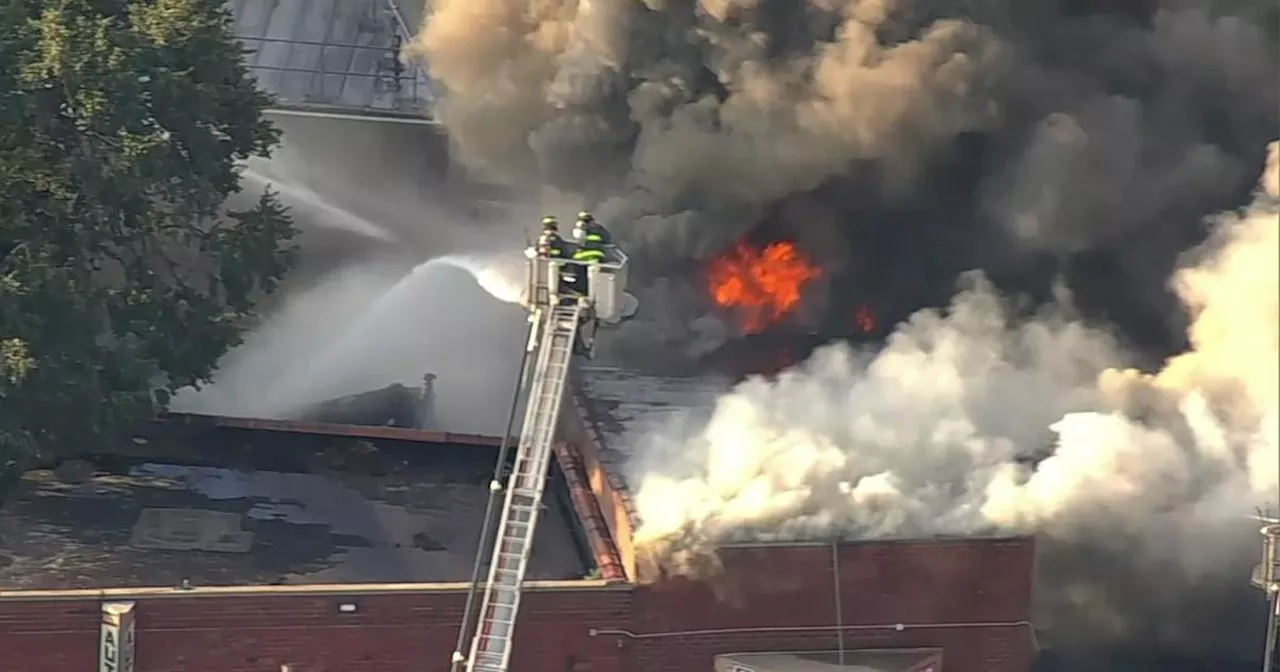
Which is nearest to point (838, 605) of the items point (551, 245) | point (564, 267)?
point (564, 267)

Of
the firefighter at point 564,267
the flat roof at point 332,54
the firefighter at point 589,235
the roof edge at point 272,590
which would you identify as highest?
the flat roof at point 332,54

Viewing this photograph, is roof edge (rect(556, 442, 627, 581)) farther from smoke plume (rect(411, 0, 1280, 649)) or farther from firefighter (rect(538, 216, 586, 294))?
firefighter (rect(538, 216, 586, 294))

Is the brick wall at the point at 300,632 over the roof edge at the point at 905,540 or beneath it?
A: beneath

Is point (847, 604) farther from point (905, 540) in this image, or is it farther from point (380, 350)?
point (380, 350)

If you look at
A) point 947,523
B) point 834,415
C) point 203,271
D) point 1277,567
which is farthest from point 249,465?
point 1277,567

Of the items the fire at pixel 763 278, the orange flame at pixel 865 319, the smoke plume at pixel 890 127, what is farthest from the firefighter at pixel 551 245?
the orange flame at pixel 865 319

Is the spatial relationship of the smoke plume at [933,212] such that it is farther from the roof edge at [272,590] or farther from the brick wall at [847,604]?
the roof edge at [272,590]
